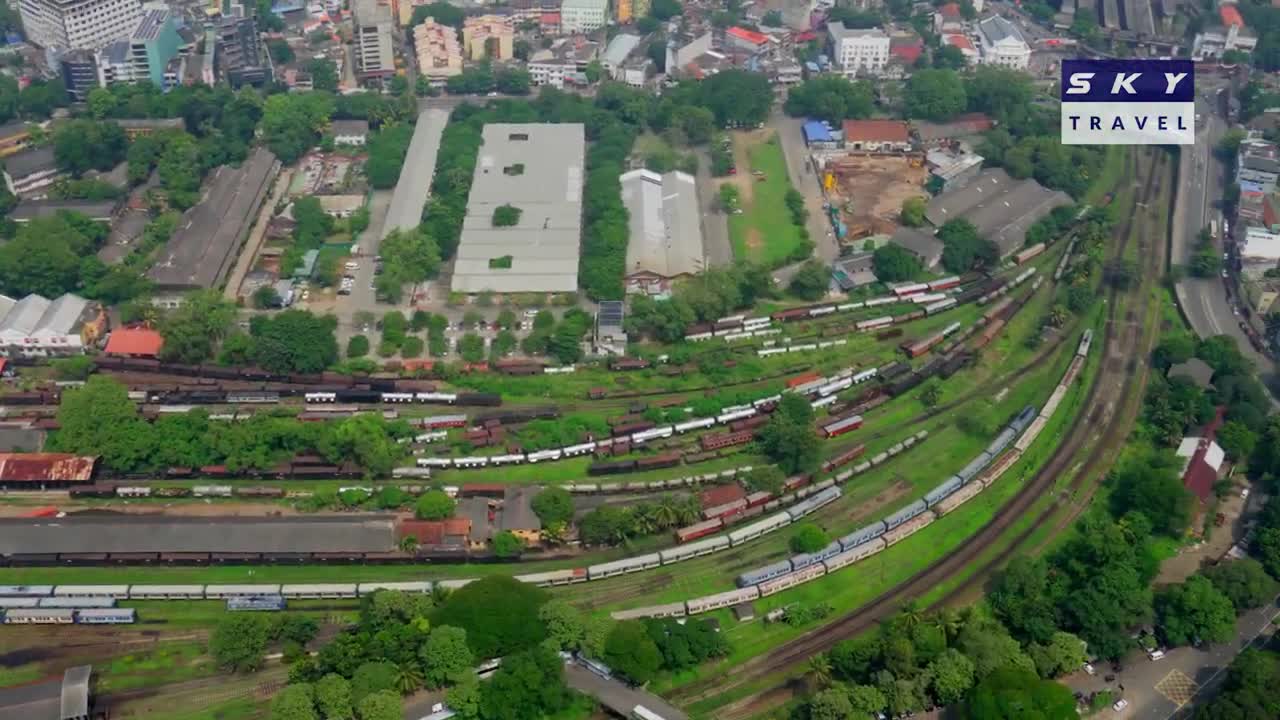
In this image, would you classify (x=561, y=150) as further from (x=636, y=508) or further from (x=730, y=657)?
(x=730, y=657)

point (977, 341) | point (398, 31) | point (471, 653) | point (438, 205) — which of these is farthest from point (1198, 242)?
point (398, 31)

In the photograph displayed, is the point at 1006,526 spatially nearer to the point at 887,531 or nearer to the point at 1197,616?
the point at 887,531

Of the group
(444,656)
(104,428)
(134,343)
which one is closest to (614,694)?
(444,656)

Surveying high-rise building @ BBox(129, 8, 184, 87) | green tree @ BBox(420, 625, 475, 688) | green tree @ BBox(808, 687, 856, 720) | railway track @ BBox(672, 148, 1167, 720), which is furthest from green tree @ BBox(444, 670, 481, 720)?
high-rise building @ BBox(129, 8, 184, 87)

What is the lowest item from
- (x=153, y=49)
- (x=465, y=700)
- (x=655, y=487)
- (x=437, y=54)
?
(x=655, y=487)

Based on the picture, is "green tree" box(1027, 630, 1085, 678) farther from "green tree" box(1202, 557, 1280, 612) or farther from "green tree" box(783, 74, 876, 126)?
"green tree" box(783, 74, 876, 126)

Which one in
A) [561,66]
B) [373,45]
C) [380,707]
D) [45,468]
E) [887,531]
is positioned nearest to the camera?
[380,707]

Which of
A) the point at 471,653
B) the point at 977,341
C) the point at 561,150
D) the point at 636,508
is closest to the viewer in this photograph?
the point at 471,653
